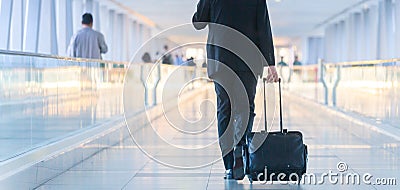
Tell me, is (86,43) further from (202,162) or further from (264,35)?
(264,35)

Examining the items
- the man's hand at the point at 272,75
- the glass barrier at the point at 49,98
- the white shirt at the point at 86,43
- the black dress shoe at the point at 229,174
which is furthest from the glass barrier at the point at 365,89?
the white shirt at the point at 86,43

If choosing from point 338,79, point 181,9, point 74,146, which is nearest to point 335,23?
point 181,9

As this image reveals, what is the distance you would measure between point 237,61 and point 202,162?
1.63m

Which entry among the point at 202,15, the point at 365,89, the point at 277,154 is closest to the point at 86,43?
the point at 202,15

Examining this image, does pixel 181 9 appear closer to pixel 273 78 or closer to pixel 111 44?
pixel 111 44

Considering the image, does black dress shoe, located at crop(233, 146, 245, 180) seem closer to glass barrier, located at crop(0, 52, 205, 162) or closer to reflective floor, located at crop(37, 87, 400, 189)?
reflective floor, located at crop(37, 87, 400, 189)

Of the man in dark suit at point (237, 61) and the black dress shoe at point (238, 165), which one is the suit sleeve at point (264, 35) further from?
the black dress shoe at point (238, 165)

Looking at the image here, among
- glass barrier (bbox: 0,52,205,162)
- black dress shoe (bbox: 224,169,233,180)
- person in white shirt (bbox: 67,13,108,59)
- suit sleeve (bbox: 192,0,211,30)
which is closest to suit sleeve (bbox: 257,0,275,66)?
suit sleeve (bbox: 192,0,211,30)

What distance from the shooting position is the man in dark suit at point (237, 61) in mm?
4820

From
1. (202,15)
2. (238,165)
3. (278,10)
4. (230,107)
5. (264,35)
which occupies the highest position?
(278,10)

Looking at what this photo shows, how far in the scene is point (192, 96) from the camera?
→ 21.9 m

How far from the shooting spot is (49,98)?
19.5ft

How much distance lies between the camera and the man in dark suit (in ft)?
15.8

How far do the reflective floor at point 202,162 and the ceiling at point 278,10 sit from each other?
46.2 ft
